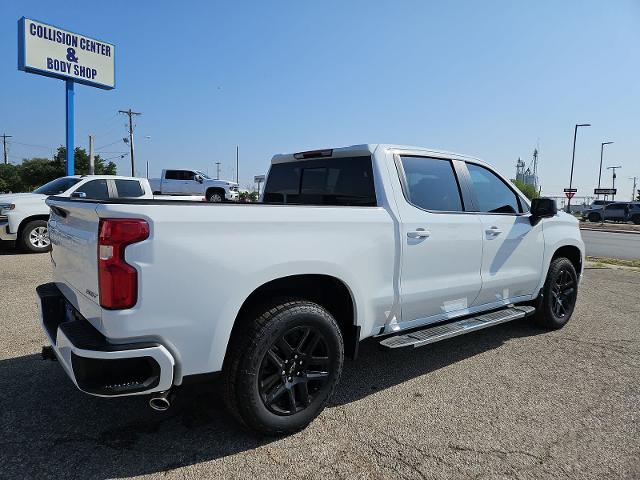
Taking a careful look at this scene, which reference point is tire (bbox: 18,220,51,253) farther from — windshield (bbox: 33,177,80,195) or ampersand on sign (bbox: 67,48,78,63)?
ampersand on sign (bbox: 67,48,78,63)

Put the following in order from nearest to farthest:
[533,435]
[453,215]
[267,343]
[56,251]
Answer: [267,343], [533,435], [56,251], [453,215]

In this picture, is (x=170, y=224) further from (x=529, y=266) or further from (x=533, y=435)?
(x=529, y=266)

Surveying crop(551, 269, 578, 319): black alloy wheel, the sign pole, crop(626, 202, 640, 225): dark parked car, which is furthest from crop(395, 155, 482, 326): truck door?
crop(626, 202, 640, 225): dark parked car

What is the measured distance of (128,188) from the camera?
33.7 feet

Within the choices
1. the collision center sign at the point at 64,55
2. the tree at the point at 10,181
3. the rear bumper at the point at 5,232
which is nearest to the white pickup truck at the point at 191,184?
the collision center sign at the point at 64,55

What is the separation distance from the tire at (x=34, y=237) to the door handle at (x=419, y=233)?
8.72 m

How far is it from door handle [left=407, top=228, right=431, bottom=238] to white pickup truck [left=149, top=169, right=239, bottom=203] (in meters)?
21.8

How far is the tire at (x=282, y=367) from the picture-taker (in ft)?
8.55

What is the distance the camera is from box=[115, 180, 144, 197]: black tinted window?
33.0 ft

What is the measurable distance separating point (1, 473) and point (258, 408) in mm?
1346

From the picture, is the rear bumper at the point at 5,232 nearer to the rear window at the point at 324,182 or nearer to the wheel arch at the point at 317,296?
the rear window at the point at 324,182

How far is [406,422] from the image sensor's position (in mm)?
3031

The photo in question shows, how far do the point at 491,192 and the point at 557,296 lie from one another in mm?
1685

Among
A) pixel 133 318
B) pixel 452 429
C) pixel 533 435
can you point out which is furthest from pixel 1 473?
pixel 533 435
